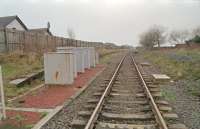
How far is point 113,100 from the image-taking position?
26.7 feet

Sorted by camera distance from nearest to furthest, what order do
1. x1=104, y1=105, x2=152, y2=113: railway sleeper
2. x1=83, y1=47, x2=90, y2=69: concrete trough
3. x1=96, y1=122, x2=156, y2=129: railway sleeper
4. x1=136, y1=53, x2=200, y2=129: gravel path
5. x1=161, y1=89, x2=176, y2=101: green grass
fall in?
x1=96, y1=122, x2=156, y2=129: railway sleeper, x1=136, y1=53, x2=200, y2=129: gravel path, x1=104, y1=105, x2=152, y2=113: railway sleeper, x1=161, y1=89, x2=176, y2=101: green grass, x1=83, y1=47, x2=90, y2=69: concrete trough

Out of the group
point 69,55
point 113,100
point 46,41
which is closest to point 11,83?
point 69,55

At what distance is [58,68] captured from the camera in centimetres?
1121

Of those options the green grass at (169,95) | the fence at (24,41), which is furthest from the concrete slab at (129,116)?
the fence at (24,41)

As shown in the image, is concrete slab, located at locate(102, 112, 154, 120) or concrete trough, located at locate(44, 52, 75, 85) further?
concrete trough, located at locate(44, 52, 75, 85)

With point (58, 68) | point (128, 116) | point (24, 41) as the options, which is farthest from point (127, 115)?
point (24, 41)

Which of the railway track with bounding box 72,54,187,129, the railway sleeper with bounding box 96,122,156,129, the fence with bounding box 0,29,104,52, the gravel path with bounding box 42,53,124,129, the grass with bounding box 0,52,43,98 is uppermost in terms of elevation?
the fence with bounding box 0,29,104,52

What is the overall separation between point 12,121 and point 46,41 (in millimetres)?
22074

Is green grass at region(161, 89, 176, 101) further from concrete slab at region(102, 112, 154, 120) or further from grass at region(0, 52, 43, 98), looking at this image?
grass at region(0, 52, 43, 98)

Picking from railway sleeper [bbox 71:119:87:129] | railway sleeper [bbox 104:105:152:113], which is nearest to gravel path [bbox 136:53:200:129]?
railway sleeper [bbox 104:105:152:113]

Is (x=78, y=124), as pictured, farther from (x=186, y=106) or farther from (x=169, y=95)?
(x=169, y=95)

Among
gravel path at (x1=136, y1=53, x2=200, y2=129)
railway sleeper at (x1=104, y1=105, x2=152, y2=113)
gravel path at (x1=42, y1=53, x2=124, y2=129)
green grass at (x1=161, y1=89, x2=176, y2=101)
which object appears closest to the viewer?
gravel path at (x1=42, y1=53, x2=124, y2=129)

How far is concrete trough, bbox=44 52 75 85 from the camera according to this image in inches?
438

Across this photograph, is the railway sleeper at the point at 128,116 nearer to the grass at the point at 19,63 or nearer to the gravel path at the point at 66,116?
the gravel path at the point at 66,116
